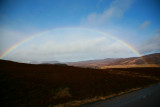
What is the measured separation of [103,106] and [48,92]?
6049mm

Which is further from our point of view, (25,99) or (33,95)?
(33,95)

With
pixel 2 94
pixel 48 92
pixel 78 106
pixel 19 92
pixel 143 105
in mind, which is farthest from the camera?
pixel 48 92

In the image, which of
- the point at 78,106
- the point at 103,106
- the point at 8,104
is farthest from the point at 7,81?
the point at 103,106

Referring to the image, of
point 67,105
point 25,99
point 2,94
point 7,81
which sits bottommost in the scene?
point 67,105

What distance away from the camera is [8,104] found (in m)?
6.77

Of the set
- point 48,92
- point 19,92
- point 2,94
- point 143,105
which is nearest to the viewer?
point 143,105

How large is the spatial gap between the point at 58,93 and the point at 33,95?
2514 mm

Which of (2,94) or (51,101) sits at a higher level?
(2,94)

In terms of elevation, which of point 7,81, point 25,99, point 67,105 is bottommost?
point 67,105

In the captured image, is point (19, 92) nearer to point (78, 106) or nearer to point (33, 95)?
point (33, 95)

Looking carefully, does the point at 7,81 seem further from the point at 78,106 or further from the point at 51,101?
the point at 78,106

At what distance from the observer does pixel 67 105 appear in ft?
24.5

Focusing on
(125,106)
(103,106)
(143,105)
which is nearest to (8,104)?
(103,106)

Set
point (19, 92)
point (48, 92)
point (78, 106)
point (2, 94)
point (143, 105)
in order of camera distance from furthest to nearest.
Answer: point (48, 92) < point (19, 92) < point (2, 94) < point (78, 106) < point (143, 105)
